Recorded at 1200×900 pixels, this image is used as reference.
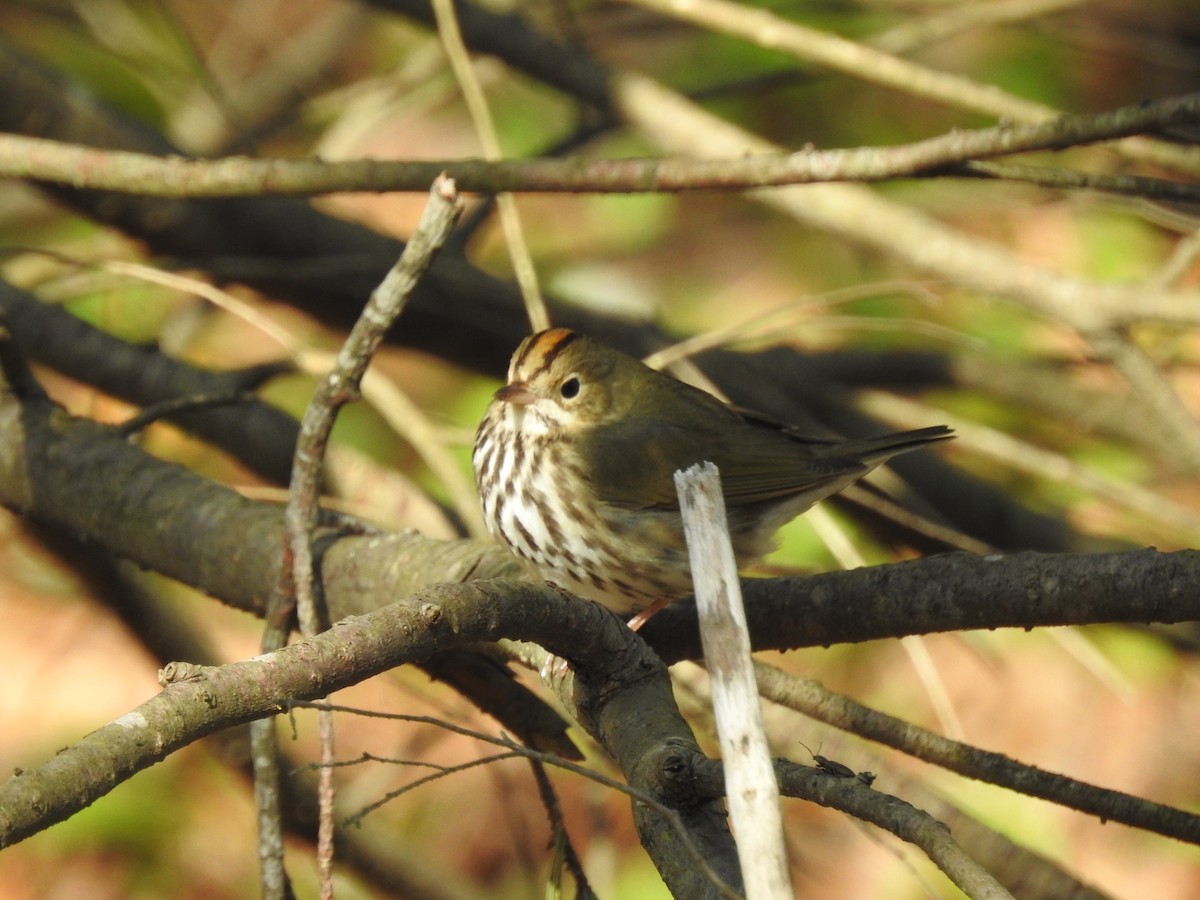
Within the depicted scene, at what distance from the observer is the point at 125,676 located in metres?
4.01

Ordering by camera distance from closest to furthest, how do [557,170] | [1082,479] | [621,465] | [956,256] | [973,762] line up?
1. [973,762]
2. [557,170]
3. [621,465]
4. [1082,479]
5. [956,256]

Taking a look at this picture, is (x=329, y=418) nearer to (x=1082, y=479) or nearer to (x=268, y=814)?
(x=268, y=814)

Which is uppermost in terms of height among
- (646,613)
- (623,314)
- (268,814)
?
(623,314)

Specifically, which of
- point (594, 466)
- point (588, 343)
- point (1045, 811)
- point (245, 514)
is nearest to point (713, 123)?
point (588, 343)

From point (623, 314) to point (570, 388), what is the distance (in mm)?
1122

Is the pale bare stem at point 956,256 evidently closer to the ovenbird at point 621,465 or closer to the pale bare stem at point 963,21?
the ovenbird at point 621,465

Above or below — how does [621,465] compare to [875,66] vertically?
below

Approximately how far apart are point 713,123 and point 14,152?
71.4 inches

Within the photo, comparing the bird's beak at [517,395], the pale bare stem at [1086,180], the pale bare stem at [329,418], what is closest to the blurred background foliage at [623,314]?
the bird's beak at [517,395]

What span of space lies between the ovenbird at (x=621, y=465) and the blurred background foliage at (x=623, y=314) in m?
0.18

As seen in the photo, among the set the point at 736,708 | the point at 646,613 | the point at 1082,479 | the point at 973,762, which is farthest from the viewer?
the point at 1082,479

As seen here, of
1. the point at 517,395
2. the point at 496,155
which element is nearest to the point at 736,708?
the point at 517,395

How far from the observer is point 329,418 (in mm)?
2111

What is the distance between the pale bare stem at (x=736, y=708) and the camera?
4.09ft
